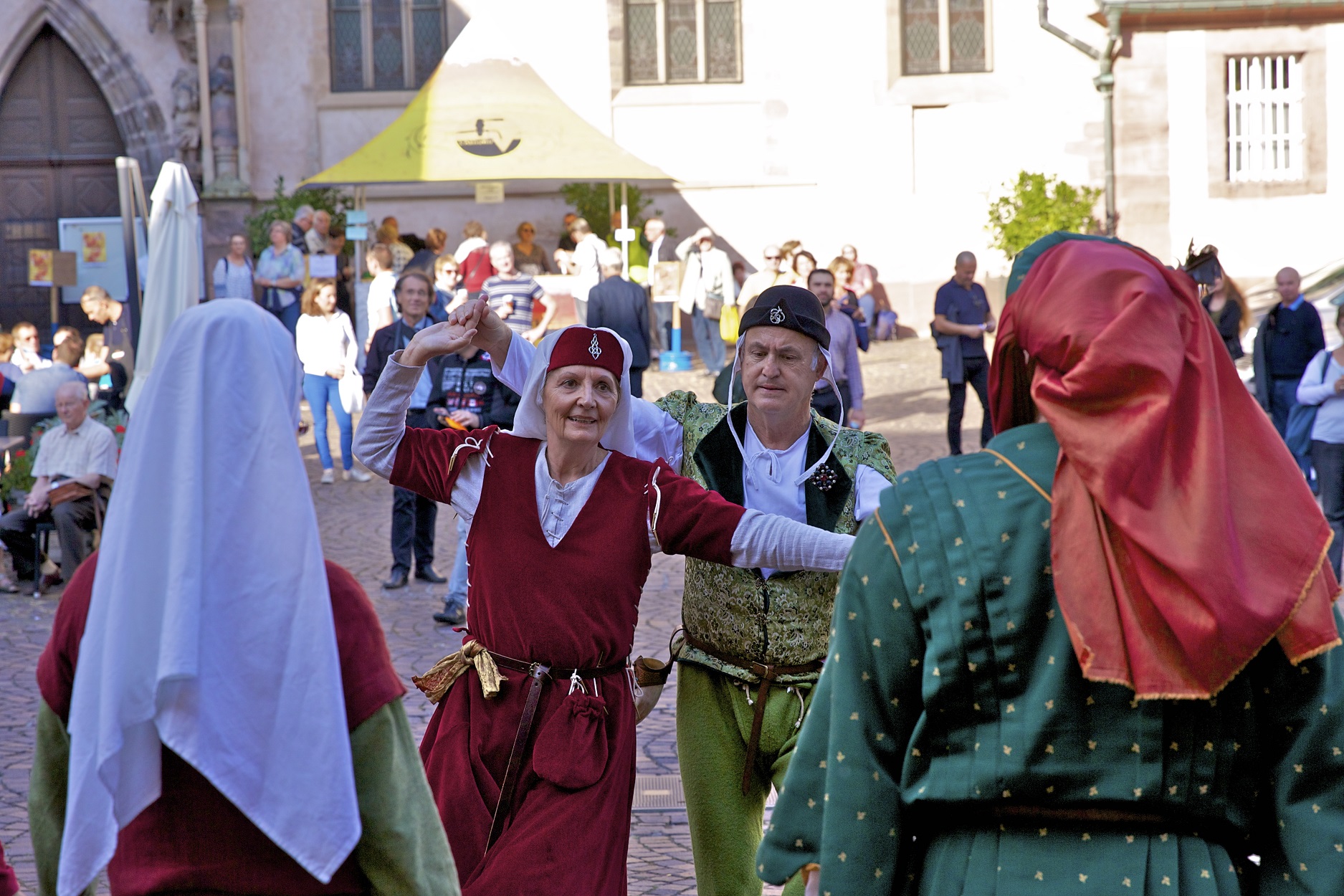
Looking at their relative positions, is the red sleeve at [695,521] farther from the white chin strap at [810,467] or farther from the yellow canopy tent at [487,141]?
the yellow canopy tent at [487,141]

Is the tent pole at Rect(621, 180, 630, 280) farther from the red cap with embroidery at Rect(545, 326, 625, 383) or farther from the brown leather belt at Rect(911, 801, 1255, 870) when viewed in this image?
the brown leather belt at Rect(911, 801, 1255, 870)

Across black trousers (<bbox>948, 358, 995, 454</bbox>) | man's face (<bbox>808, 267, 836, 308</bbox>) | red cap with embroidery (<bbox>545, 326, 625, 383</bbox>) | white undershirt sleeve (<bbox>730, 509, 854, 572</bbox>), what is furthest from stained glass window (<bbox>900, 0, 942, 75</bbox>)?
white undershirt sleeve (<bbox>730, 509, 854, 572</bbox>)

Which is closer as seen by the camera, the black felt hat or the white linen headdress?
the white linen headdress

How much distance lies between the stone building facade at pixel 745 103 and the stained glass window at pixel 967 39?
0.04 meters

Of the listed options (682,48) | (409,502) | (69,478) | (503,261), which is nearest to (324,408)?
(503,261)

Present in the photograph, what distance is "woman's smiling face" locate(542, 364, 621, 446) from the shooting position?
12.9ft

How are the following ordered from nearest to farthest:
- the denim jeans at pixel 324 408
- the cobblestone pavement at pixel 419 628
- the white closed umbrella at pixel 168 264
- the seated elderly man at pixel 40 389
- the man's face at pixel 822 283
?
the cobblestone pavement at pixel 419 628, the man's face at pixel 822 283, the seated elderly man at pixel 40 389, the white closed umbrella at pixel 168 264, the denim jeans at pixel 324 408

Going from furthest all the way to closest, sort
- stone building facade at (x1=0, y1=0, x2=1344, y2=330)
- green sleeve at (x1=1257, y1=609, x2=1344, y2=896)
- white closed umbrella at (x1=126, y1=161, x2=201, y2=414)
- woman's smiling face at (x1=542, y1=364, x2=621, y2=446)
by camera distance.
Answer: stone building facade at (x1=0, y1=0, x2=1344, y2=330) → white closed umbrella at (x1=126, y1=161, x2=201, y2=414) → woman's smiling face at (x1=542, y1=364, x2=621, y2=446) → green sleeve at (x1=1257, y1=609, x2=1344, y2=896)

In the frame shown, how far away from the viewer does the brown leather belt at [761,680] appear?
394cm

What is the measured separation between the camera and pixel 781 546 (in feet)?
12.3

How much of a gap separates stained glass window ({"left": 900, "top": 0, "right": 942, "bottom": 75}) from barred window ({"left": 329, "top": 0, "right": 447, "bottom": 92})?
7.25m

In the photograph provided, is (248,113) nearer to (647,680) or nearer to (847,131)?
(847,131)

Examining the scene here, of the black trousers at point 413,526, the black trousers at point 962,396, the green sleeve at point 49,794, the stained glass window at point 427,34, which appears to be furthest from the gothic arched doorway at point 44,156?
the green sleeve at point 49,794

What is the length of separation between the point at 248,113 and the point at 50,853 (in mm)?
23786
